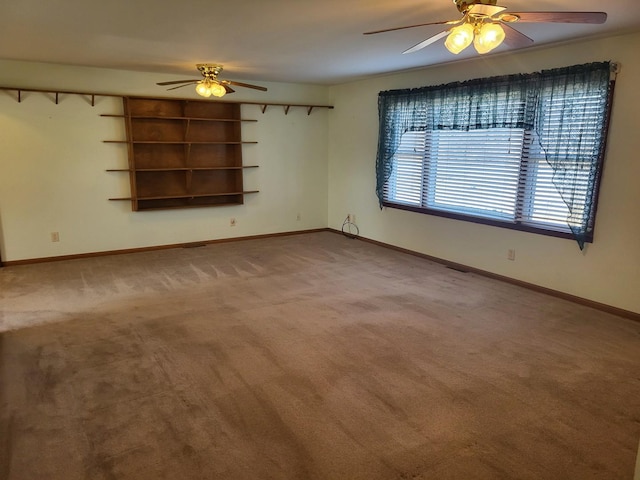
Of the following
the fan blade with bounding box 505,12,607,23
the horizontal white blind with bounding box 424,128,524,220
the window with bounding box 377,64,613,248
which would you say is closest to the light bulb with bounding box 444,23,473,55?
the fan blade with bounding box 505,12,607,23

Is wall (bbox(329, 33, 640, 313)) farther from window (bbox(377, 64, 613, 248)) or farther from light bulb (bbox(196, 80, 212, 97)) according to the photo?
light bulb (bbox(196, 80, 212, 97))

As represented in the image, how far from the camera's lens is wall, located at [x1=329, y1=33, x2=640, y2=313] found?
370 cm

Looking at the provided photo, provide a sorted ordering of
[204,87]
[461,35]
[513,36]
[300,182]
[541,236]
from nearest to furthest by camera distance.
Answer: [461,35]
[513,36]
[541,236]
[204,87]
[300,182]

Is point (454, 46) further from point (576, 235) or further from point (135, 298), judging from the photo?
point (135, 298)

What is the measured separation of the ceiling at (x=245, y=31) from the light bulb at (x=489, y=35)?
Result: 0.42 metres

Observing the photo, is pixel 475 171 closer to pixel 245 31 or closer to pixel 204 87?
pixel 245 31

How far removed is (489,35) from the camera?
2.51 metres

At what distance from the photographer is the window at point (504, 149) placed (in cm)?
392

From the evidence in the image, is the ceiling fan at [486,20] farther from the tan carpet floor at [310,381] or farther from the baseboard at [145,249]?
the baseboard at [145,249]

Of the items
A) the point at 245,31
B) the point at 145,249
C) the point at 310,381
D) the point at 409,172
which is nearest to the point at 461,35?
the point at 245,31

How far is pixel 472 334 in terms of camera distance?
137 inches

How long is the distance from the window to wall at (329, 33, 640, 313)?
4.5 inches

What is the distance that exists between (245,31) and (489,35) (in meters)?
1.91

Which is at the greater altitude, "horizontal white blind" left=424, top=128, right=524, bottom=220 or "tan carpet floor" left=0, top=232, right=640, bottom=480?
"horizontal white blind" left=424, top=128, right=524, bottom=220
